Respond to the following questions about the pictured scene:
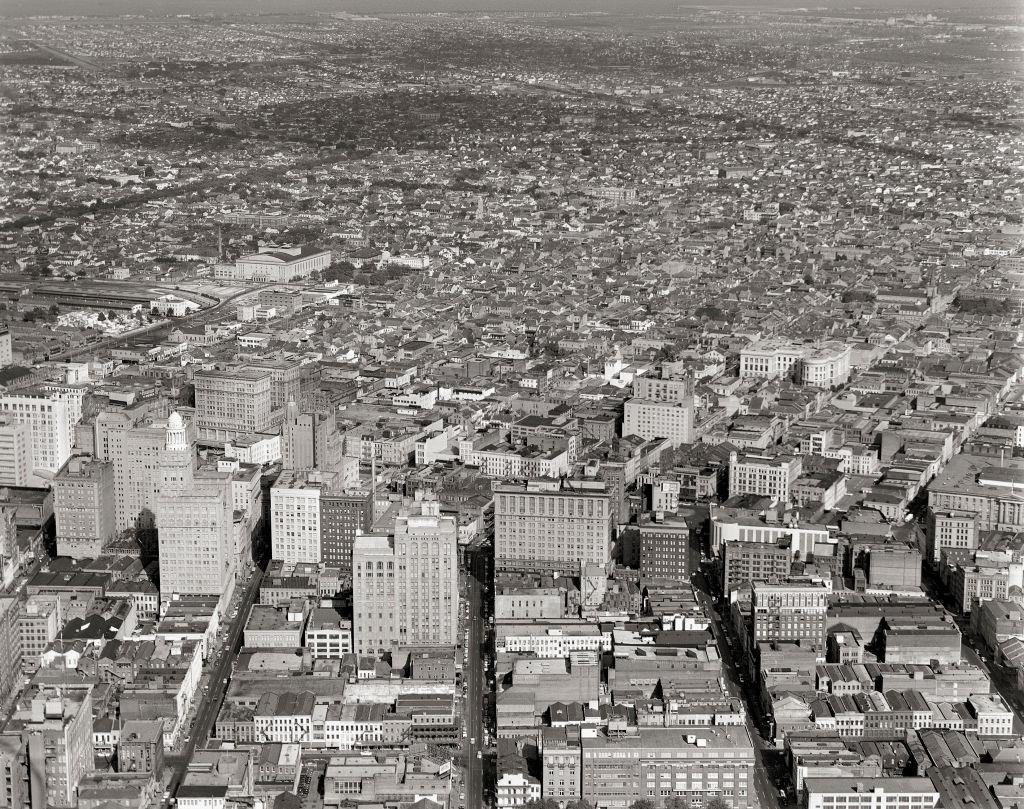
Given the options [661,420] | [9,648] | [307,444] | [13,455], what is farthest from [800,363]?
[9,648]

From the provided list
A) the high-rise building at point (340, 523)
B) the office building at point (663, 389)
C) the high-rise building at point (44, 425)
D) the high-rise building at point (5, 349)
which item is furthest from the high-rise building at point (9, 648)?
the high-rise building at point (5, 349)

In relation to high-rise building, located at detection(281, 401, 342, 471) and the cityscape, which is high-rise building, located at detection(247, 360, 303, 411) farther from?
high-rise building, located at detection(281, 401, 342, 471)

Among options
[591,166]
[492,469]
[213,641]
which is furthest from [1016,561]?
[591,166]

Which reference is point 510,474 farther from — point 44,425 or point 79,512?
point 44,425

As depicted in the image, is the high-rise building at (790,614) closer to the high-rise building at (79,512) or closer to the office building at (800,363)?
the high-rise building at (79,512)

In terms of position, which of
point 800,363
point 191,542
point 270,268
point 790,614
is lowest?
point 270,268

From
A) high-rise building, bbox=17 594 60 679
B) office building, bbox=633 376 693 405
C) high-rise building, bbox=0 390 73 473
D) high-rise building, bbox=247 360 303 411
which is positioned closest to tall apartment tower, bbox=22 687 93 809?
high-rise building, bbox=17 594 60 679
